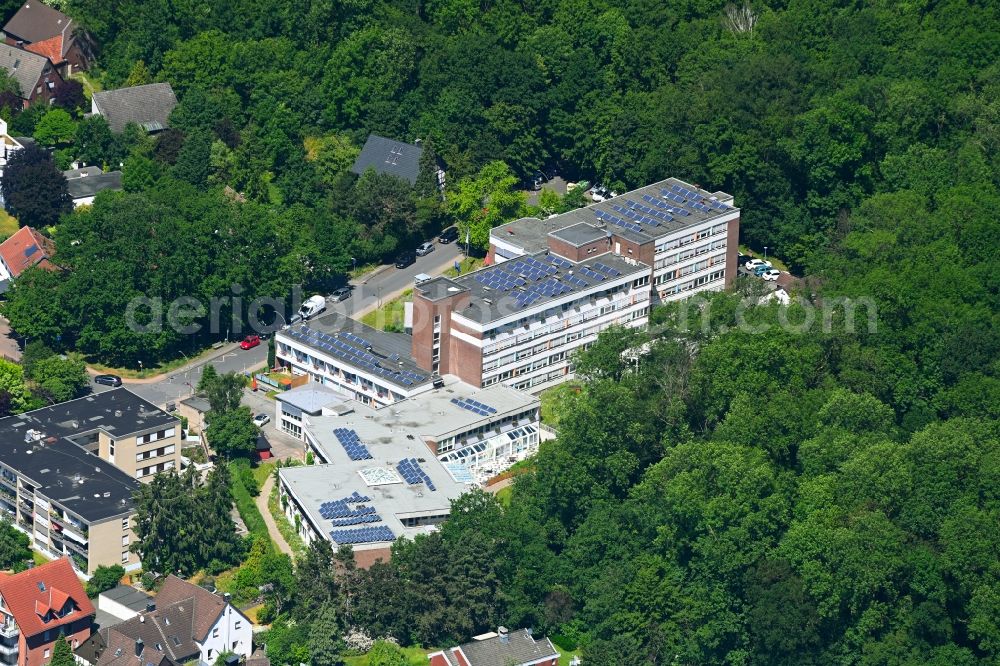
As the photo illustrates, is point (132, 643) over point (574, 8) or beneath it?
beneath

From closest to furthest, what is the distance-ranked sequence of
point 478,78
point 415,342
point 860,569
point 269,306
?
1. point 860,569
2. point 415,342
3. point 269,306
4. point 478,78

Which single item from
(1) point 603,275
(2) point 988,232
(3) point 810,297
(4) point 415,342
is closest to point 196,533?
(4) point 415,342

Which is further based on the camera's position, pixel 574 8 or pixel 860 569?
pixel 574 8

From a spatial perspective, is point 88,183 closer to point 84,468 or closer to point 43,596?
point 84,468

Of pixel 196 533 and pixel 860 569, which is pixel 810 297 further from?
pixel 196 533

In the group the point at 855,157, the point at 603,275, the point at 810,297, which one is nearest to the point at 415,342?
the point at 603,275

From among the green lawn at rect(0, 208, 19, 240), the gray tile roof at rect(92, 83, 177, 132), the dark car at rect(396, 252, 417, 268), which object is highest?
the gray tile roof at rect(92, 83, 177, 132)

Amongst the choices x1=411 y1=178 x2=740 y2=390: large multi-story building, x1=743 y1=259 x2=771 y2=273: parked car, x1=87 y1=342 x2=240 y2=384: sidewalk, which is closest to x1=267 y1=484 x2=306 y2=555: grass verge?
x1=411 y1=178 x2=740 y2=390: large multi-story building

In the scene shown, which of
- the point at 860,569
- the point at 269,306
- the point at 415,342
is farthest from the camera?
the point at 269,306

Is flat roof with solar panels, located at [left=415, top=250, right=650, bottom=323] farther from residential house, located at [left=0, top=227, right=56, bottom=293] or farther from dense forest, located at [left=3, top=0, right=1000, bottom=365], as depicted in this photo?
residential house, located at [left=0, top=227, right=56, bottom=293]
